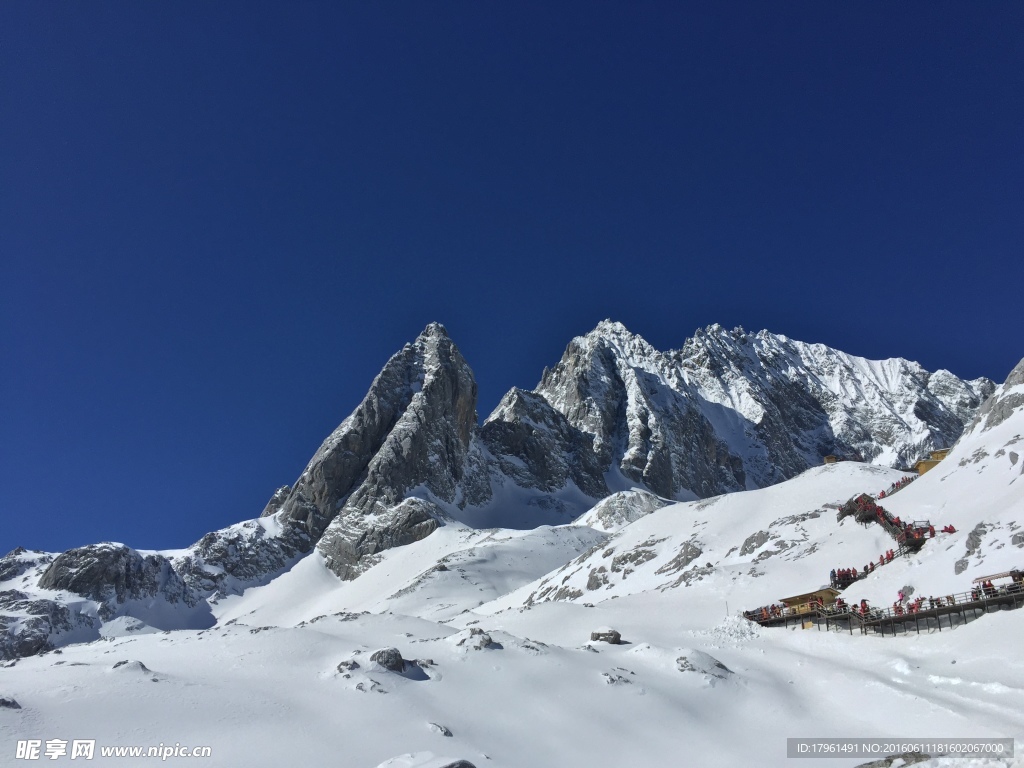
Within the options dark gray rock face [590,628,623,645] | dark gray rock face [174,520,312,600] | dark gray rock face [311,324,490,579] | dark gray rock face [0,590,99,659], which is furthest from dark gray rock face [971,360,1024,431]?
dark gray rock face [174,520,312,600]

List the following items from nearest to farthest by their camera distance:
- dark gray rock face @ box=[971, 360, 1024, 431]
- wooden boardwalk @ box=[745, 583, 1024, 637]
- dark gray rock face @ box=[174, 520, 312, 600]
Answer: wooden boardwalk @ box=[745, 583, 1024, 637] < dark gray rock face @ box=[971, 360, 1024, 431] < dark gray rock face @ box=[174, 520, 312, 600]

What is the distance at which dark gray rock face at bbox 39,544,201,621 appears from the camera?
132 meters

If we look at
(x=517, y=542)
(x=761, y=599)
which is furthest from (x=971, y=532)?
(x=517, y=542)

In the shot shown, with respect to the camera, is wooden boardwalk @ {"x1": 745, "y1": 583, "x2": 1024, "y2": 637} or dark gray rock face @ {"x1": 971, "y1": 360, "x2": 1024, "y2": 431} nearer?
wooden boardwalk @ {"x1": 745, "y1": 583, "x2": 1024, "y2": 637}

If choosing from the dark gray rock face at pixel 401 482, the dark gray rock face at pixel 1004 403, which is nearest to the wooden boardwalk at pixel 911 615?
the dark gray rock face at pixel 1004 403

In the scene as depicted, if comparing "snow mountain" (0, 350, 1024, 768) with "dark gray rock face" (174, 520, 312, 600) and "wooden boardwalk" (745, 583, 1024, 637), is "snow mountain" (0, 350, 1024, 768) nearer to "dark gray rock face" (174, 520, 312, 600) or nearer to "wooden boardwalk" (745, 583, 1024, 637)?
"wooden boardwalk" (745, 583, 1024, 637)

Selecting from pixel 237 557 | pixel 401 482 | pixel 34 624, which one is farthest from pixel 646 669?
pixel 237 557

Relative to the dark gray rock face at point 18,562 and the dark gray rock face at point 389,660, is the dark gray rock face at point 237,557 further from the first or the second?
the dark gray rock face at point 389,660

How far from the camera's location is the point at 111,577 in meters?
136

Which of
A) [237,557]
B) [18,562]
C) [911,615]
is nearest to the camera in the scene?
[911,615]

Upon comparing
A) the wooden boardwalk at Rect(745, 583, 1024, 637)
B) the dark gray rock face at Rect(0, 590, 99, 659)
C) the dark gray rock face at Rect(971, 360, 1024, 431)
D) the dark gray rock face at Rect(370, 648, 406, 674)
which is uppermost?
the dark gray rock face at Rect(971, 360, 1024, 431)

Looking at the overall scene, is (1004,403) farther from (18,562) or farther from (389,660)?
(18,562)

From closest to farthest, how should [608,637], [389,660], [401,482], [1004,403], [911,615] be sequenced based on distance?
[389,660] < [911,615] < [608,637] < [1004,403] < [401,482]

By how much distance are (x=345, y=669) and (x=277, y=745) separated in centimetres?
637
